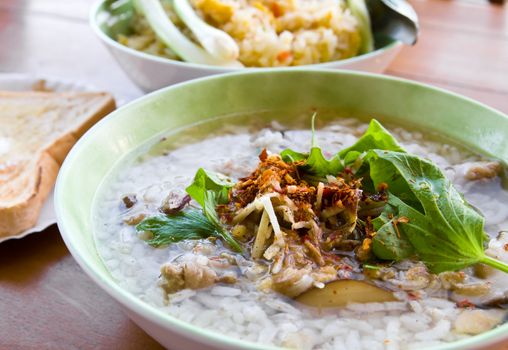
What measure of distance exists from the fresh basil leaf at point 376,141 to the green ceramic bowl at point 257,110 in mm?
316

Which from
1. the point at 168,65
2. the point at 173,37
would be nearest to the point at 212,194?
the point at 168,65

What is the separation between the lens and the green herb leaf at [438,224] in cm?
124

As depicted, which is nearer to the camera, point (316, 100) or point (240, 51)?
point (316, 100)

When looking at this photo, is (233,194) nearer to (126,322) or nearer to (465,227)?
(126,322)

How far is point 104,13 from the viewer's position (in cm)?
253

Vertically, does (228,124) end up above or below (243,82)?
below

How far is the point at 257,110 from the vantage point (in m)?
1.87

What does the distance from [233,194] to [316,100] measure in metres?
0.57

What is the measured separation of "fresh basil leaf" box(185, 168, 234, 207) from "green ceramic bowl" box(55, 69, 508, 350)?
0.24 m

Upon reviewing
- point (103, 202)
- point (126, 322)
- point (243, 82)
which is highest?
point (243, 82)

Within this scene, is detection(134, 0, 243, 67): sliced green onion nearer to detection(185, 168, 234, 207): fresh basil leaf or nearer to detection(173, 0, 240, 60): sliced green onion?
detection(173, 0, 240, 60): sliced green onion

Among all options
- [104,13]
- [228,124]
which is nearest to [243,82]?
[228,124]

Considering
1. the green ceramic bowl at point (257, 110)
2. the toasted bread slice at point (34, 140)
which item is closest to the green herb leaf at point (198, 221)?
the green ceramic bowl at point (257, 110)

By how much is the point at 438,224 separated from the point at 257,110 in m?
0.76
